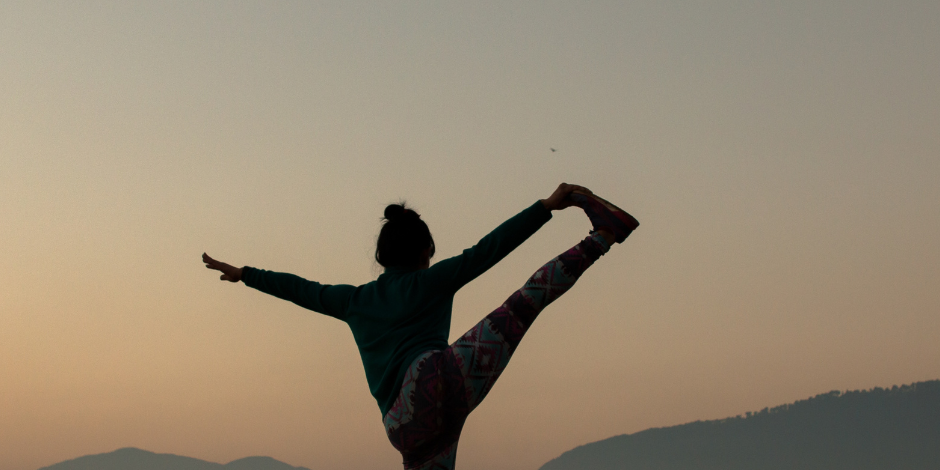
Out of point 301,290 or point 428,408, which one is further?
point 301,290

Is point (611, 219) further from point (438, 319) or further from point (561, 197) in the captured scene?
point (438, 319)

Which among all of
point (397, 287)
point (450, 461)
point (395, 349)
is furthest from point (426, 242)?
point (450, 461)

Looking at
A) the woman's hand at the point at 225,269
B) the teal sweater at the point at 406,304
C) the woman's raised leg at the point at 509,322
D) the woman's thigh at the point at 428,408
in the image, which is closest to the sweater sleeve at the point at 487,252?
the teal sweater at the point at 406,304

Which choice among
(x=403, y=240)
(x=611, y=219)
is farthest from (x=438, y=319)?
(x=611, y=219)

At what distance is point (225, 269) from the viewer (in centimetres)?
436

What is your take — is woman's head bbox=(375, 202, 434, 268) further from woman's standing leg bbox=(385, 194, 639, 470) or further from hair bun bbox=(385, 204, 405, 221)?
woman's standing leg bbox=(385, 194, 639, 470)

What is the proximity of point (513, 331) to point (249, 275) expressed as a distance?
1533 millimetres

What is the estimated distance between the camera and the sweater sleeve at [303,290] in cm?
405

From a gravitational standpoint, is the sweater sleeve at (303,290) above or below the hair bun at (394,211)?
below

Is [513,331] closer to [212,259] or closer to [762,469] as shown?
[212,259]

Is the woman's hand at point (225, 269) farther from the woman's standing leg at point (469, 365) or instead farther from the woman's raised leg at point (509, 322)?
the woman's raised leg at point (509, 322)

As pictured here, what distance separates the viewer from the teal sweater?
373cm

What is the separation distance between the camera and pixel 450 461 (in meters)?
3.78

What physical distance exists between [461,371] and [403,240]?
767mm
